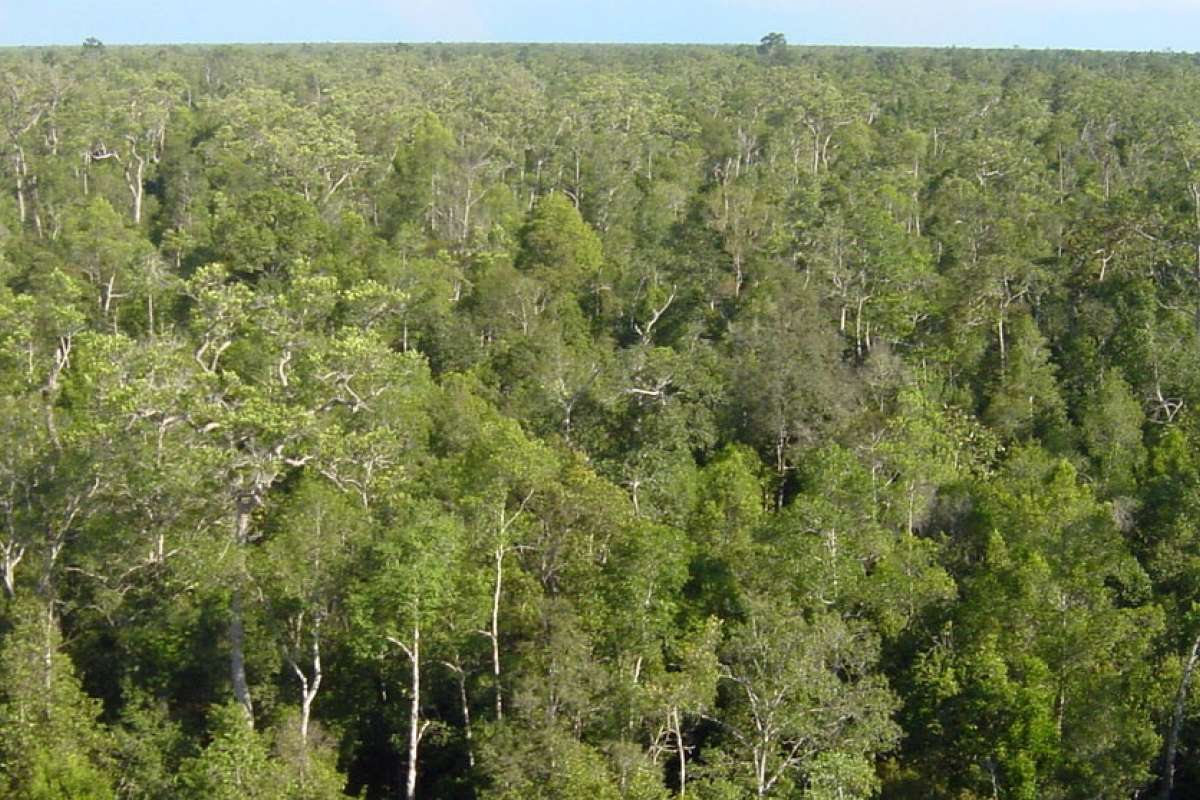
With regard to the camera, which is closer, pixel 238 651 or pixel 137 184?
pixel 238 651

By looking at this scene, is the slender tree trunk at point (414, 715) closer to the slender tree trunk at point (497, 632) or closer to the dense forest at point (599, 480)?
the dense forest at point (599, 480)

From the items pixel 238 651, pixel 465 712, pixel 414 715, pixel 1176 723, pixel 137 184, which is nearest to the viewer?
pixel 1176 723

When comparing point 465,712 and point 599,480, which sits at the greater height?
point 599,480

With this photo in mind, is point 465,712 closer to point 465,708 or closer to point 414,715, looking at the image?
point 465,708

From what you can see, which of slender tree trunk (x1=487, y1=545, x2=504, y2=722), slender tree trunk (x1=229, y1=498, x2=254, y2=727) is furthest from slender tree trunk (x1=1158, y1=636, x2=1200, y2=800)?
slender tree trunk (x1=229, y1=498, x2=254, y2=727)

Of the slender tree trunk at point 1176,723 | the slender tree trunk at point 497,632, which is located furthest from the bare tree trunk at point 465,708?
the slender tree trunk at point 1176,723

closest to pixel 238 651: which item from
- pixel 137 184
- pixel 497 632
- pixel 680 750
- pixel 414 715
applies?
pixel 414 715

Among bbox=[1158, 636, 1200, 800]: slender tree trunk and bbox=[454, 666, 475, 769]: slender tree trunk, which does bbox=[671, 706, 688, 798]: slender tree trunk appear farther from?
bbox=[1158, 636, 1200, 800]: slender tree trunk
